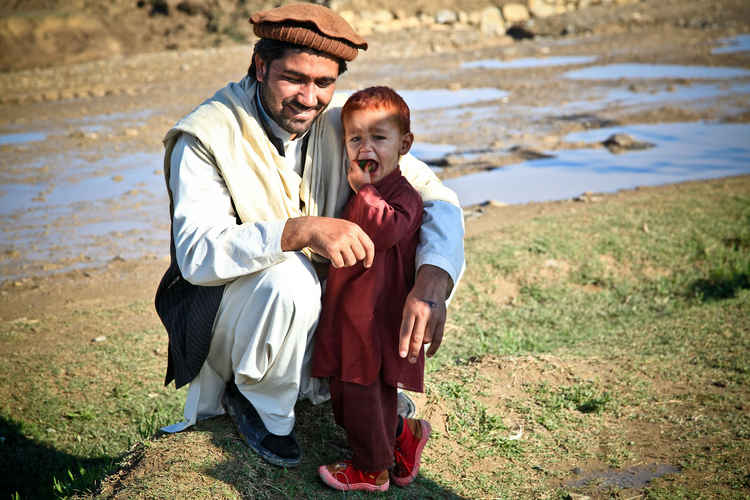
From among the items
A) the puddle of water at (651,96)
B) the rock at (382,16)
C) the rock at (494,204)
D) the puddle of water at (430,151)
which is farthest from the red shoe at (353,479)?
the rock at (382,16)

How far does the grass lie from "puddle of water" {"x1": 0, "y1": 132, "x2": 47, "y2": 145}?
6.63 metres

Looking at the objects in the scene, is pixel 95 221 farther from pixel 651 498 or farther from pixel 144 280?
pixel 651 498

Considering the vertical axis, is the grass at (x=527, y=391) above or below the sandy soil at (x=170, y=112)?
below

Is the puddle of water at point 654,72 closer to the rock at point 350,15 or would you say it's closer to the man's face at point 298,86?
the rock at point 350,15

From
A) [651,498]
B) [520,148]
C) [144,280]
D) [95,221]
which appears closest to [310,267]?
[651,498]

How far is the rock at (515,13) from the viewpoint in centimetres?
2262

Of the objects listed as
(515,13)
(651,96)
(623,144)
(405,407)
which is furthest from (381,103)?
(515,13)

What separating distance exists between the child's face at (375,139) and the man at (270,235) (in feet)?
0.86

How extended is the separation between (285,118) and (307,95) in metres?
0.13

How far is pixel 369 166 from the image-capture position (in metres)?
2.45

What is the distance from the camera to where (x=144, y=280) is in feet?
18.3

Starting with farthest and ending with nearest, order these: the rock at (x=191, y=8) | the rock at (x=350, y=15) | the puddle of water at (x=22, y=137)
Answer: the rock at (x=191, y=8) → the rock at (x=350, y=15) → the puddle of water at (x=22, y=137)

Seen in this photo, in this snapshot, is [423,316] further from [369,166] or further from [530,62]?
[530,62]

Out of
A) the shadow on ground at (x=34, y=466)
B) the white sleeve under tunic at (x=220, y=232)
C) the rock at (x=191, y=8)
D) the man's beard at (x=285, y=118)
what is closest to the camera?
the white sleeve under tunic at (x=220, y=232)
